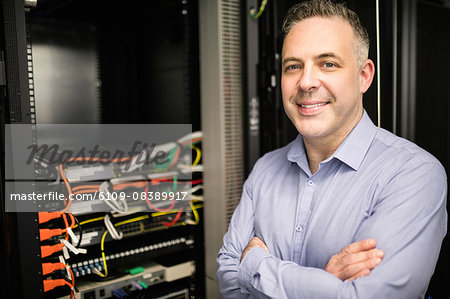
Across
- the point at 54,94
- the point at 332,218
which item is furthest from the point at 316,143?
the point at 54,94

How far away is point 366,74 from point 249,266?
2.29ft

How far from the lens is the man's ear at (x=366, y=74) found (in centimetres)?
121

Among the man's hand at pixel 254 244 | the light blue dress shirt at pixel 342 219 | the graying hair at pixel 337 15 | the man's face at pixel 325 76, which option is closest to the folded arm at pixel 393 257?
the light blue dress shirt at pixel 342 219

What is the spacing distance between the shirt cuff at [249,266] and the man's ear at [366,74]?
0.60 meters

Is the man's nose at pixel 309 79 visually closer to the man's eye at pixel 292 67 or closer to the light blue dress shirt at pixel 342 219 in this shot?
the man's eye at pixel 292 67

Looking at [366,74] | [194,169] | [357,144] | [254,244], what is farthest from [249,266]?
[366,74]

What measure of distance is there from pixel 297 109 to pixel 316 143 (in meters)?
0.13

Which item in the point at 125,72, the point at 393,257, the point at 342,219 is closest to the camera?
the point at 393,257

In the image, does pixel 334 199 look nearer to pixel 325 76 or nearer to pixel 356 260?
pixel 356 260

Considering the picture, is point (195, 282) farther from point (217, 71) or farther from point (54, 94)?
point (54, 94)

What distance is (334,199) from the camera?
115 cm

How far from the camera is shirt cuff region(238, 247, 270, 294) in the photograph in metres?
1.12
